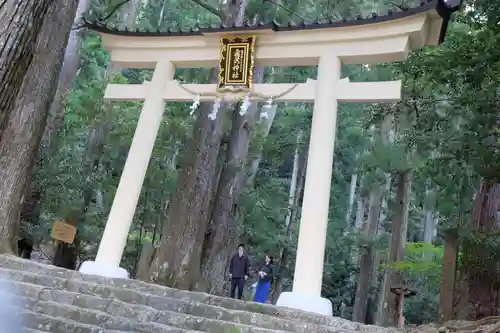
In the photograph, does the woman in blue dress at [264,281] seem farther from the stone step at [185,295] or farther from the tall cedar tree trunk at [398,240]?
the tall cedar tree trunk at [398,240]

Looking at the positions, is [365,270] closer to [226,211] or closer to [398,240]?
[398,240]

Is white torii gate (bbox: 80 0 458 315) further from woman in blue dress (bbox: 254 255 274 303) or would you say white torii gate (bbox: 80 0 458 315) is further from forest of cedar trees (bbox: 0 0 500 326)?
woman in blue dress (bbox: 254 255 274 303)

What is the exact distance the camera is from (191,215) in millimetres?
8758

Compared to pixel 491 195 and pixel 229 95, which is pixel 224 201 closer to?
pixel 229 95

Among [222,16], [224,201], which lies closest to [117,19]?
[222,16]

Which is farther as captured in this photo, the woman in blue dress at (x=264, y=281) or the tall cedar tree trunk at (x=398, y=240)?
the tall cedar tree trunk at (x=398, y=240)

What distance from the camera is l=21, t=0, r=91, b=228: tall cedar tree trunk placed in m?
10.1

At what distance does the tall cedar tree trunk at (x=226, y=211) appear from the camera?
30.8ft

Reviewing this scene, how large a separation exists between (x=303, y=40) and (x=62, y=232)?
205 inches

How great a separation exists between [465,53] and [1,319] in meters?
6.12

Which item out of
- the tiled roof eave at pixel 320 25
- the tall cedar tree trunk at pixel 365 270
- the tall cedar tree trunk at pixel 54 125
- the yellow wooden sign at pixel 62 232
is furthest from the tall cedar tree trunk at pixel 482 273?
the tall cedar tree trunk at pixel 54 125

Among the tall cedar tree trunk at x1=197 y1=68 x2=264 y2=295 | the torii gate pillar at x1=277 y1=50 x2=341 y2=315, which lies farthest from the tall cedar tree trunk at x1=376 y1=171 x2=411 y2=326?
the torii gate pillar at x1=277 y1=50 x2=341 y2=315

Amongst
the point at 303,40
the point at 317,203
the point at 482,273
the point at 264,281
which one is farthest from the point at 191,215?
the point at 482,273

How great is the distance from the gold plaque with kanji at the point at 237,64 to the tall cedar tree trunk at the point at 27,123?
87.1 inches
